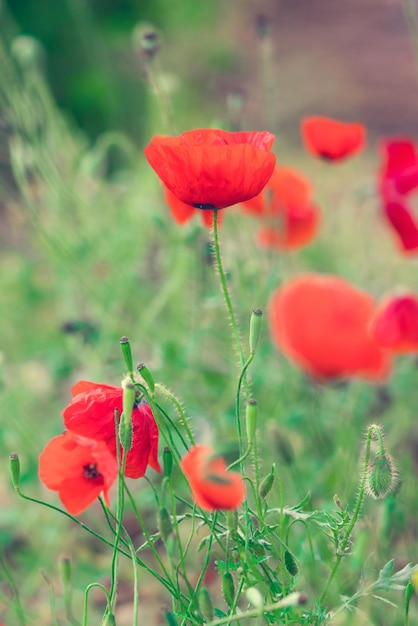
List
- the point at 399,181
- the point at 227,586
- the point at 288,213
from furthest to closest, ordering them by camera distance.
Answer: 1. the point at 288,213
2. the point at 399,181
3. the point at 227,586

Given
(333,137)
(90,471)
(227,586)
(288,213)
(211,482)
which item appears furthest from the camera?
(288,213)

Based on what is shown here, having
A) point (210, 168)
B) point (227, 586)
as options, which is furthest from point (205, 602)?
point (210, 168)

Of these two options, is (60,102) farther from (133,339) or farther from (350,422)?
(350,422)

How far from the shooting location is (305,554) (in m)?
0.93

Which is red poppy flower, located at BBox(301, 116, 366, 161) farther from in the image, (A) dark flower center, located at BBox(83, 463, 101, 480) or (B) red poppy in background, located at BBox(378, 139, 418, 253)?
(A) dark flower center, located at BBox(83, 463, 101, 480)

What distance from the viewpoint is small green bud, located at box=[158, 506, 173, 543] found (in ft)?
2.19

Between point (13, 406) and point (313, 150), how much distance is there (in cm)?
65

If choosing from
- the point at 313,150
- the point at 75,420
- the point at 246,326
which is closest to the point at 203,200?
the point at 75,420

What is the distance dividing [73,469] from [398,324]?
1.76 ft

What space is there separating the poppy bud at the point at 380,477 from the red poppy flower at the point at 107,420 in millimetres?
189

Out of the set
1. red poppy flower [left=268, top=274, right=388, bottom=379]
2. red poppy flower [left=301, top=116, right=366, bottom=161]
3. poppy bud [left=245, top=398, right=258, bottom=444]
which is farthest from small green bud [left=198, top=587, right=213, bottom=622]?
red poppy flower [left=301, top=116, right=366, bottom=161]

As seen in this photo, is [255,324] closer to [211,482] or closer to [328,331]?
[211,482]

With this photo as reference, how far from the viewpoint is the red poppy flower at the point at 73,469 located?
76 centimetres

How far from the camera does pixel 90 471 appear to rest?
795 millimetres
